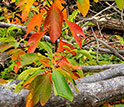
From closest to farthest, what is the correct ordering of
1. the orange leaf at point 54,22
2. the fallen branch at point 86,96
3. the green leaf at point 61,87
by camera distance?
the green leaf at point 61,87, the orange leaf at point 54,22, the fallen branch at point 86,96

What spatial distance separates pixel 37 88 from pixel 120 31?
437cm

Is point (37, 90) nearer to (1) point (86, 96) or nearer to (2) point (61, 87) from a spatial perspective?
(2) point (61, 87)

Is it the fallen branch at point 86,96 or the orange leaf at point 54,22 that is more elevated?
the orange leaf at point 54,22

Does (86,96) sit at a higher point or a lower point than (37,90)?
lower

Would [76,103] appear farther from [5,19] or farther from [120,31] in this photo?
[120,31]

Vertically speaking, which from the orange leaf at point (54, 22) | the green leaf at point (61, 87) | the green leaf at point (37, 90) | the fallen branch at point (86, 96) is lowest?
the fallen branch at point (86, 96)

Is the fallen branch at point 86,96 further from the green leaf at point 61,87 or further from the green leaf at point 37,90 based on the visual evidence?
the green leaf at point 61,87

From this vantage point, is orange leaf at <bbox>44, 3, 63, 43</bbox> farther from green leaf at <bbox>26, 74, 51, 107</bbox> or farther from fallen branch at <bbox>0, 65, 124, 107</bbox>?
fallen branch at <bbox>0, 65, 124, 107</bbox>

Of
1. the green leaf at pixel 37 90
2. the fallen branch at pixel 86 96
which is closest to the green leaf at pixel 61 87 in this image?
the green leaf at pixel 37 90

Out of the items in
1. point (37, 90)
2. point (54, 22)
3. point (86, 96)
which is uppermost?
point (54, 22)

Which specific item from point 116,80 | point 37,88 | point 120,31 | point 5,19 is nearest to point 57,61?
point 37,88

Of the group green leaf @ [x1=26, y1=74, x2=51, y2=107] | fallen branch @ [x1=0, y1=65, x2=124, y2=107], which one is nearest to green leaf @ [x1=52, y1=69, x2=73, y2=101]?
green leaf @ [x1=26, y1=74, x2=51, y2=107]

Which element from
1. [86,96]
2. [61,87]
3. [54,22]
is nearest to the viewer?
[61,87]

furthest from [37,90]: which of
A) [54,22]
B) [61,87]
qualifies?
[54,22]
